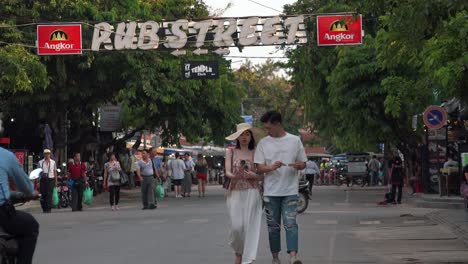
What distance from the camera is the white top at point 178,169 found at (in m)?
37.0

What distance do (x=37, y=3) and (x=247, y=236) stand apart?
78.1 ft

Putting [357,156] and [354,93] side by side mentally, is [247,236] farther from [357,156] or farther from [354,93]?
[357,156]

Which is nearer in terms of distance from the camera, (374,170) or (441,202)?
(441,202)

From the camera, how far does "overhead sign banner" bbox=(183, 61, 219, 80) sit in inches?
1379

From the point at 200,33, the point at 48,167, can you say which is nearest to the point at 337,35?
the point at 200,33

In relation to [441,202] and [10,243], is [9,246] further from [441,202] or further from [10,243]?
[441,202]

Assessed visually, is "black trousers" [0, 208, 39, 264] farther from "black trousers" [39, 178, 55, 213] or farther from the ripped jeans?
"black trousers" [39, 178, 55, 213]

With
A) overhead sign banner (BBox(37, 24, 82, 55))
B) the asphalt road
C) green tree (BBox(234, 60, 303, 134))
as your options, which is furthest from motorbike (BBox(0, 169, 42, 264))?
green tree (BBox(234, 60, 303, 134))

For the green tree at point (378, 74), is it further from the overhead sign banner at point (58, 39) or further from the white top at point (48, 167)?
the white top at point (48, 167)

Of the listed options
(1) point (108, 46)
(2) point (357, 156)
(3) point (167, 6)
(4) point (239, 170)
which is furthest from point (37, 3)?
(2) point (357, 156)

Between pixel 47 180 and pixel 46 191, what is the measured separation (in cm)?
39

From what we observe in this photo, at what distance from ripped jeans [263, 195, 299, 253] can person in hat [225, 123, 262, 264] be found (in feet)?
0.64

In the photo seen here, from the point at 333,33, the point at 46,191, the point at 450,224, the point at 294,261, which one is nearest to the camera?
the point at 294,261

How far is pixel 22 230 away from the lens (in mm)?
7918
